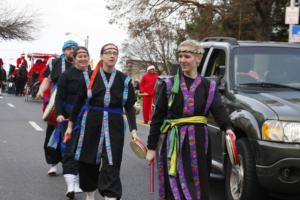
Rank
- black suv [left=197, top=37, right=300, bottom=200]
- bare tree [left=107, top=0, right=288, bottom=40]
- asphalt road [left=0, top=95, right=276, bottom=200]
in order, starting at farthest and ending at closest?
bare tree [left=107, top=0, right=288, bottom=40], asphalt road [left=0, top=95, right=276, bottom=200], black suv [left=197, top=37, right=300, bottom=200]

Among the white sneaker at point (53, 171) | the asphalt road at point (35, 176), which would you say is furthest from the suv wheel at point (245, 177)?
the white sneaker at point (53, 171)

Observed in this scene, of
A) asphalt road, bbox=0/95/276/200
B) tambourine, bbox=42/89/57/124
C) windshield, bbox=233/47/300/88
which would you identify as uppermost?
windshield, bbox=233/47/300/88

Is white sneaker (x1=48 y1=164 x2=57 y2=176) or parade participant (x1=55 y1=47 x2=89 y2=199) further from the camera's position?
white sneaker (x1=48 y1=164 x2=57 y2=176)

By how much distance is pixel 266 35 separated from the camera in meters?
29.9

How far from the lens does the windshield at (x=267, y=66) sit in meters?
6.96

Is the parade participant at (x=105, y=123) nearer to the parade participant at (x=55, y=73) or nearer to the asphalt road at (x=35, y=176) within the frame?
the asphalt road at (x=35, y=176)

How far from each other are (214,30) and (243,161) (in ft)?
89.9

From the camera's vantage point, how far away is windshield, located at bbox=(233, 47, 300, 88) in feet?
22.8

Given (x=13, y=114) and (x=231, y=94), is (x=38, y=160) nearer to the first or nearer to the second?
(x=231, y=94)

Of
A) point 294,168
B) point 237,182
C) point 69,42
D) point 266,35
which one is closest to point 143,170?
point 69,42

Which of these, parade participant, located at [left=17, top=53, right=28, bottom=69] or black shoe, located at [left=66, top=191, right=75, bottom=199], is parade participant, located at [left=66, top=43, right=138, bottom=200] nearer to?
black shoe, located at [left=66, top=191, right=75, bottom=199]

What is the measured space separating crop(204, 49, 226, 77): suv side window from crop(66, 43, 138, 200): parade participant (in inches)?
75.4

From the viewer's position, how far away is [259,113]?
591 cm

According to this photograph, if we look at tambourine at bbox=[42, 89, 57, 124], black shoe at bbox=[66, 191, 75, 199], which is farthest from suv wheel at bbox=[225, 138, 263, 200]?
tambourine at bbox=[42, 89, 57, 124]
